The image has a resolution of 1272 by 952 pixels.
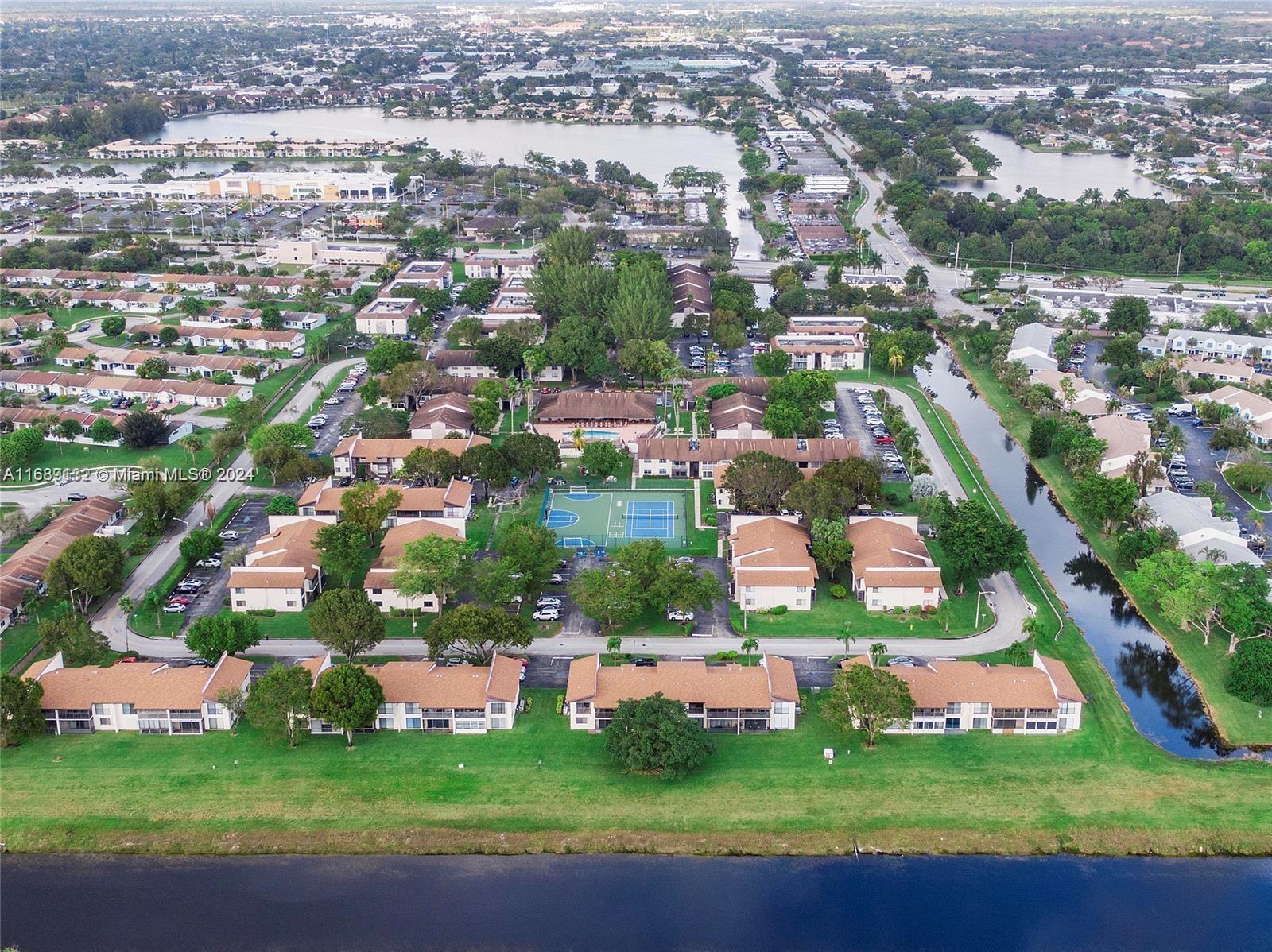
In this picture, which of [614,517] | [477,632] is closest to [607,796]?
[477,632]

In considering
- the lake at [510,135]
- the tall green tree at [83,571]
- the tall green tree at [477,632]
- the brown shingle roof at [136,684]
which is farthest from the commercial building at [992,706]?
the lake at [510,135]

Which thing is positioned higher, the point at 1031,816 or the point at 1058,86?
the point at 1058,86

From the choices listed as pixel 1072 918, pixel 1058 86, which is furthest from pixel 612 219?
pixel 1058 86

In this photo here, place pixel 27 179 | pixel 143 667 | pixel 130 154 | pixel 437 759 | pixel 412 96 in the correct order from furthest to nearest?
1. pixel 412 96
2. pixel 130 154
3. pixel 27 179
4. pixel 143 667
5. pixel 437 759

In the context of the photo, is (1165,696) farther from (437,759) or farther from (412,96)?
(412,96)

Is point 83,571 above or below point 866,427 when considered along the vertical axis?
above

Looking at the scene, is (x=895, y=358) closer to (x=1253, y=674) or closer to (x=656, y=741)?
(x=1253, y=674)
